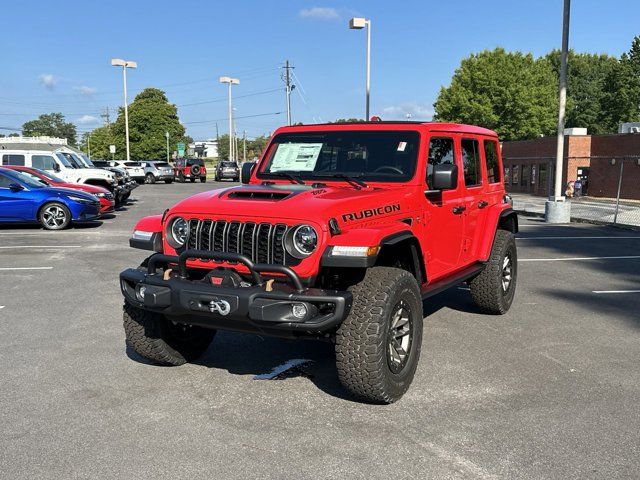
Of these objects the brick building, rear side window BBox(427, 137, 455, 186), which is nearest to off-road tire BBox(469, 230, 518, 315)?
rear side window BBox(427, 137, 455, 186)

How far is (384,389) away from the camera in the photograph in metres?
3.99

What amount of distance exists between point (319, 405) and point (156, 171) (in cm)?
4046

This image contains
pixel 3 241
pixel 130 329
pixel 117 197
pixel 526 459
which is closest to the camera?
pixel 526 459

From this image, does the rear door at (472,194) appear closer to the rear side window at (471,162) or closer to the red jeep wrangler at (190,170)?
the rear side window at (471,162)

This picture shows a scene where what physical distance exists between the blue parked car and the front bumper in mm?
11304

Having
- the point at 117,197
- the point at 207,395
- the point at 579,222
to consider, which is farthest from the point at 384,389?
the point at 117,197

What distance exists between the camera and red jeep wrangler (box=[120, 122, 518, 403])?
12.6 ft

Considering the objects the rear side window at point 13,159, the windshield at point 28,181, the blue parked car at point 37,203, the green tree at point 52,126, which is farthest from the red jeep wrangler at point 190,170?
the green tree at point 52,126

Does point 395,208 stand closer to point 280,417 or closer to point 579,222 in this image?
point 280,417

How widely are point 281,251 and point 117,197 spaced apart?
1744 cm

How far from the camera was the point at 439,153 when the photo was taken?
5418mm

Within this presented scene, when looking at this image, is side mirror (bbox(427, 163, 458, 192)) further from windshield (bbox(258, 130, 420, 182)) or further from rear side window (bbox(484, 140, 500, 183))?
rear side window (bbox(484, 140, 500, 183))

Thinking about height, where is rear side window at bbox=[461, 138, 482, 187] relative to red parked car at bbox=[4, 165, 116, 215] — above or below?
above

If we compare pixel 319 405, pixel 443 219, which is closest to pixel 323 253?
pixel 319 405
